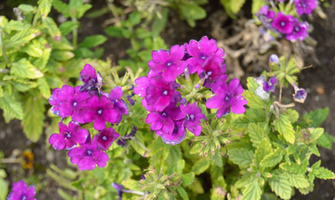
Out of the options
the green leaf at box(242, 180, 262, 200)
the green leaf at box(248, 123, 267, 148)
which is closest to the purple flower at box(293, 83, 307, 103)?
the green leaf at box(248, 123, 267, 148)

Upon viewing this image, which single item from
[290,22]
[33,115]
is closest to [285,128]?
[290,22]

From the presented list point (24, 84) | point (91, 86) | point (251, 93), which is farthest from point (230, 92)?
point (24, 84)

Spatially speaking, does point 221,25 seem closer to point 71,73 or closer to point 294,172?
point 71,73

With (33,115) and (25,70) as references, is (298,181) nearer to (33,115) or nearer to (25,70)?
(25,70)

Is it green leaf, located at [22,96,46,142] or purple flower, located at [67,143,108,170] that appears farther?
green leaf, located at [22,96,46,142]

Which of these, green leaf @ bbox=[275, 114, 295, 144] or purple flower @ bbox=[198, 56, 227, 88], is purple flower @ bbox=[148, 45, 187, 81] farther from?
green leaf @ bbox=[275, 114, 295, 144]

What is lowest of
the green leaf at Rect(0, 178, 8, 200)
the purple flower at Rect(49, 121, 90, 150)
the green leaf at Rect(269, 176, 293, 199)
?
the green leaf at Rect(0, 178, 8, 200)

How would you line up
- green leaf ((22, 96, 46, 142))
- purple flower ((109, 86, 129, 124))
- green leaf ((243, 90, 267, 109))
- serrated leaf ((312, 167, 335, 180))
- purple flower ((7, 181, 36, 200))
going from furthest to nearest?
1. green leaf ((22, 96, 46, 142))
2. purple flower ((7, 181, 36, 200))
3. green leaf ((243, 90, 267, 109))
4. serrated leaf ((312, 167, 335, 180))
5. purple flower ((109, 86, 129, 124))

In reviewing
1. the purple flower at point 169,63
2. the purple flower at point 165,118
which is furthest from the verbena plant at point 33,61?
Result: the purple flower at point 165,118
